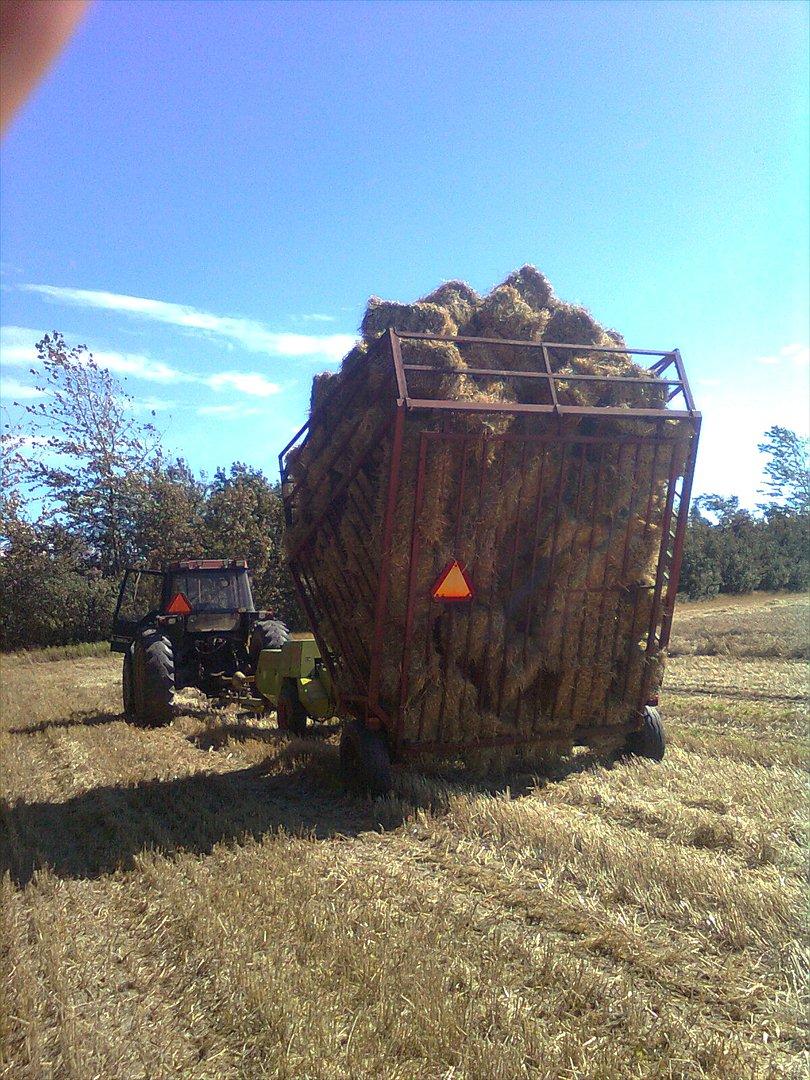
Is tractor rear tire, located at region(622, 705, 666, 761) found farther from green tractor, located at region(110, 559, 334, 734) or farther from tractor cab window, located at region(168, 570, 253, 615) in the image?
tractor cab window, located at region(168, 570, 253, 615)

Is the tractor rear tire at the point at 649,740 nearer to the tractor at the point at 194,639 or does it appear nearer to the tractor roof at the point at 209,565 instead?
the tractor at the point at 194,639

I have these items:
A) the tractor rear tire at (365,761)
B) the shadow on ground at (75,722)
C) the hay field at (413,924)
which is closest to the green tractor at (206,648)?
the shadow on ground at (75,722)

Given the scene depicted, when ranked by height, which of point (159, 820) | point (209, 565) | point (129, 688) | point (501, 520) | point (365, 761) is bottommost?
point (129, 688)

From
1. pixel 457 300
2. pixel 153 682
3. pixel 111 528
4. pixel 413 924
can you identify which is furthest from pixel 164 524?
pixel 413 924

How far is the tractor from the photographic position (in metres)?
10.4

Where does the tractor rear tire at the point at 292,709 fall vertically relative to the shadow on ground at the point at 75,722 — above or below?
A: above

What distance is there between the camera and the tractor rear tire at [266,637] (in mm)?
10750

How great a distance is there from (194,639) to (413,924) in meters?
8.06

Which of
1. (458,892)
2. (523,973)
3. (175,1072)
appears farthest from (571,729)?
(175,1072)

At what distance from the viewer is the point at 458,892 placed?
4.57m

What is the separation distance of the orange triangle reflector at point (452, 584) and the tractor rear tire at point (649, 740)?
7.18 ft

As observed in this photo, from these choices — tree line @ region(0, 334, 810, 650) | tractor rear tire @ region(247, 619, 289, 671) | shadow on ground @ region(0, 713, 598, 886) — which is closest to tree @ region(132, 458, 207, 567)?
tree line @ region(0, 334, 810, 650)

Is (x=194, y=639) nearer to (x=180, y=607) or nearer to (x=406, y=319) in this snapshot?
(x=180, y=607)

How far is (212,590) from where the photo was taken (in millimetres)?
12039
